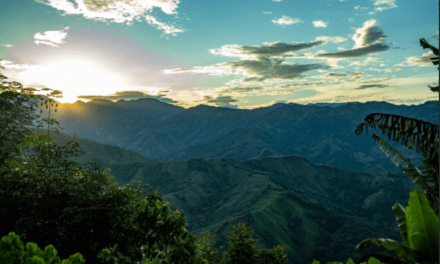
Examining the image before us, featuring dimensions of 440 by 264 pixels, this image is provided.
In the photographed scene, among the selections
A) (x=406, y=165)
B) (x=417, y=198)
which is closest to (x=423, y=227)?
(x=417, y=198)

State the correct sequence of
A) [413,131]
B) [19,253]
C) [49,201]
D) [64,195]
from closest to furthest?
[19,253] → [413,131] → [49,201] → [64,195]

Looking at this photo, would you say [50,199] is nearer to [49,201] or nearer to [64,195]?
[49,201]

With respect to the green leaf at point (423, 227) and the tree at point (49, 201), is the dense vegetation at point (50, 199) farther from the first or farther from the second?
the green leaf at point (423, 227)

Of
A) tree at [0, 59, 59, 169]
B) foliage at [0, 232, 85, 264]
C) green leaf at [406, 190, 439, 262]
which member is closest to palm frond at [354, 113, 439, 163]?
green leaf at [406, 190, 439, 262]

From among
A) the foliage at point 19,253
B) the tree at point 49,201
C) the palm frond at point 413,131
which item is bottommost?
the tree at point 49,201

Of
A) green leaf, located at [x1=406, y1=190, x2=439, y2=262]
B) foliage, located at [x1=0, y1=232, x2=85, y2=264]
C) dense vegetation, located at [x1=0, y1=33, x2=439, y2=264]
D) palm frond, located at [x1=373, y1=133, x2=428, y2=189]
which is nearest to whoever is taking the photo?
foliage, located at [x1=0, y1=232, x2=85, y2=264]

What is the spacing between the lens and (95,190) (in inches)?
562

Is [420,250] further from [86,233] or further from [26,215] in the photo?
[26,215]

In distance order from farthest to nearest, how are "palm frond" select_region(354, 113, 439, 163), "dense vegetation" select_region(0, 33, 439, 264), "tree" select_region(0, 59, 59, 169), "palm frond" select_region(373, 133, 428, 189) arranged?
"tree" select_region(0, 59, 59, 169) < "dense vegetation" select_region(0, 33, 439, 264) < "palm frond" select_region(373, 133, 428, 189) < "palm frond" select_region(354, 113, 439, 163)

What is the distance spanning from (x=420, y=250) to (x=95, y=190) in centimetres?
1334

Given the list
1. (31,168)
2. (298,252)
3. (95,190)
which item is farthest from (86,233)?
(298,252)

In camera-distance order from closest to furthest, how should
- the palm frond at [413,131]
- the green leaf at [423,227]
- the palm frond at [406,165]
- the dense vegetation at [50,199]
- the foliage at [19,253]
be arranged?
the foliage at [19,253] → the green leaf at [423,227] → the palm frond at [413,131] → the palm frond at [406,165] → the dense vegetation at [50,199]

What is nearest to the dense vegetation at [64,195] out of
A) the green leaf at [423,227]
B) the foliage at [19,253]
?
the green leaf at [423,227]

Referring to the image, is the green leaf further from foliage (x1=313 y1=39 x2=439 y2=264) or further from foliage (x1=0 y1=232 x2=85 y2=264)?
foliage (x1=0 y1=232 x2=85 y2=264)
